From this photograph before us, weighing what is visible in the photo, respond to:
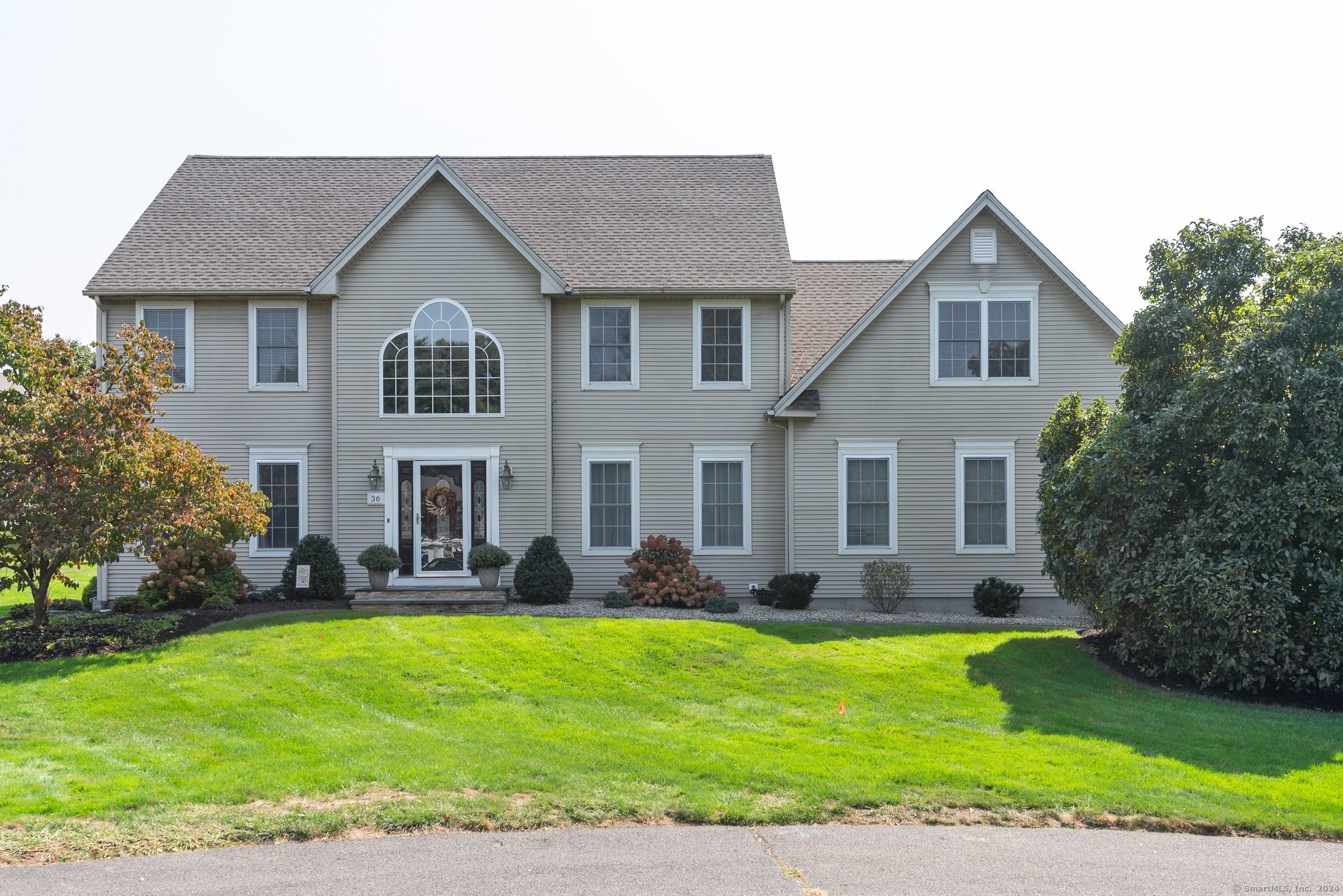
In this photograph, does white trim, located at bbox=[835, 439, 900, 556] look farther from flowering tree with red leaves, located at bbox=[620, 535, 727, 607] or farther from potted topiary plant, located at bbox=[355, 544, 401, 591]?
potted topiary plant, located at bbox=[355, 544, 401, 591]

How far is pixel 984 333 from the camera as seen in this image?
19.9m

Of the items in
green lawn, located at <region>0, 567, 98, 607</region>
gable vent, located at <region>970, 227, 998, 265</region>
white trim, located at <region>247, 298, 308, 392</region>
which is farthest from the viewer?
green lawn, located at <region>0, 567, 98, 607</region>

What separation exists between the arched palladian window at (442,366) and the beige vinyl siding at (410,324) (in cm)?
15

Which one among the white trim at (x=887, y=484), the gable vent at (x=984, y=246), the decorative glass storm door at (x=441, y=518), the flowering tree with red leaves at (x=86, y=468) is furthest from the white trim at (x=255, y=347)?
the gable vent at (x=984, y=246)

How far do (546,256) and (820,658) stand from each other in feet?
35.4

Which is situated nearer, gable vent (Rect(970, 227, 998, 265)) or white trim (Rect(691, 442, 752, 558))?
gable vent (Rect(970, 227, 998, 265))

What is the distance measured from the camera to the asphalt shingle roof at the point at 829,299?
21.8 metres

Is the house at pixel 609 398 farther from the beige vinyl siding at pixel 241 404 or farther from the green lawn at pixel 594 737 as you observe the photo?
the green lawn at pixel 594 737

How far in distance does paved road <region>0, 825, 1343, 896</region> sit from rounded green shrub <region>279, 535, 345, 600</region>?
12482 mm

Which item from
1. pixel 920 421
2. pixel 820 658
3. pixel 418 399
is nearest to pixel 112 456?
pixel 418 399

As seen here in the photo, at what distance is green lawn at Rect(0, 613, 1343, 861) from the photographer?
25.6 feet

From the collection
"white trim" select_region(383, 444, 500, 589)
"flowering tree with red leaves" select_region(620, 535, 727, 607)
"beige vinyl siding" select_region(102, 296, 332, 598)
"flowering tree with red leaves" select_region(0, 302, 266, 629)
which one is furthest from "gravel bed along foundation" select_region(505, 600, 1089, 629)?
"flowering tree with red leaves" select_region(0, 302, 266, 629)

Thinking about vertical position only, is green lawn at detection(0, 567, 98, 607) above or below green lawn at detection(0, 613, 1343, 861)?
below

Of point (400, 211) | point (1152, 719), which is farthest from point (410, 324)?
point (1152, 719)
